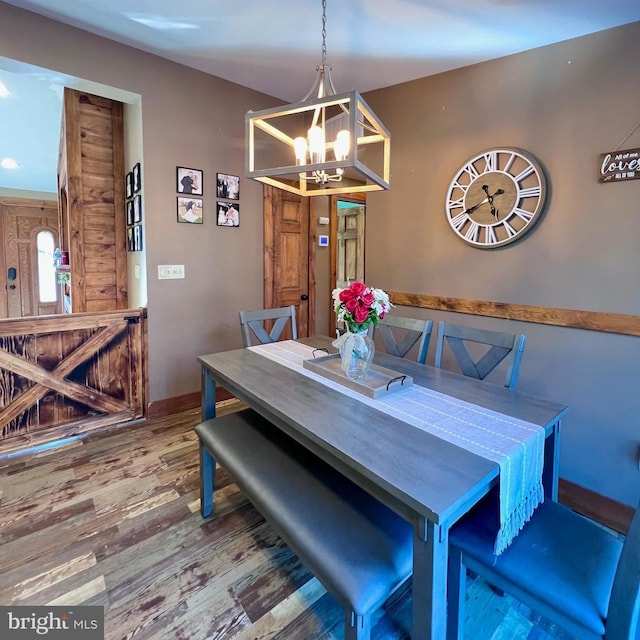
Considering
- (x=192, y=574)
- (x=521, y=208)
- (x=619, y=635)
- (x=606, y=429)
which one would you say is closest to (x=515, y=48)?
(x=521, y=208)

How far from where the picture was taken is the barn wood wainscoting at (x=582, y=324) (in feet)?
6.74

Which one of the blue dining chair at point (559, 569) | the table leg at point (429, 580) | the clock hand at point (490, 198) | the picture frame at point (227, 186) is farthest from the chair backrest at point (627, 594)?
the picture frame at point (227, 186)

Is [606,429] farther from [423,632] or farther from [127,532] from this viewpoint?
[127,532]

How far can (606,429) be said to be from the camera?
7.05 feet

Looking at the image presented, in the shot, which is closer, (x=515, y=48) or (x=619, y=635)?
(x=619, y=635)

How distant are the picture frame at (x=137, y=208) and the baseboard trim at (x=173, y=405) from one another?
1.54 metres

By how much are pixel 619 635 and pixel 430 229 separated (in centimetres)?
259

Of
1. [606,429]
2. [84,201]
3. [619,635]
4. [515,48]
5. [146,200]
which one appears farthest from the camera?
[84,201]

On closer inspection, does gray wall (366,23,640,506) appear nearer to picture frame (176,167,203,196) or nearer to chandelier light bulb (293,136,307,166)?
chandelier light bulb (293,136,307,166)

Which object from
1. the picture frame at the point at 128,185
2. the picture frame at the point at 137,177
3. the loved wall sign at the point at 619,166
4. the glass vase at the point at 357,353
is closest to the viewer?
the glass vase at the point at 357,353

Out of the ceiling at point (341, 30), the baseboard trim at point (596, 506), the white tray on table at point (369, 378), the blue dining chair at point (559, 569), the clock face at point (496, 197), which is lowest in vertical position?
→ the baseboard trim at point (596, 506)

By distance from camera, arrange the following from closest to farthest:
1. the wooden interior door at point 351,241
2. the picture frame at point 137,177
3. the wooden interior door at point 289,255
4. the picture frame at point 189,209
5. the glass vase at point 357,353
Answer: the glass vase at point 357,353, the picture frame at point 137,177, the picture frame at point 189,209, the wooden interior door at point 289,255, the wooden interior door at point 351,241

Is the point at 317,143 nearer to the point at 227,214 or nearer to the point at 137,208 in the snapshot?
the point at 227,214

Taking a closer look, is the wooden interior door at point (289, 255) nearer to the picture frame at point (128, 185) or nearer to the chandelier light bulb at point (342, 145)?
the picture frame at point (128, 185)
